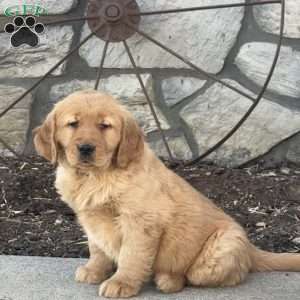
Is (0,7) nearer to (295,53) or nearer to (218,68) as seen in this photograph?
(218,68)

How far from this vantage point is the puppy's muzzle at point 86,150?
103 inches

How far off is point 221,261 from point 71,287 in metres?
0.62

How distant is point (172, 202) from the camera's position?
9.20 feet

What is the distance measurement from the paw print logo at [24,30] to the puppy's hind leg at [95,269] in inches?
82.1

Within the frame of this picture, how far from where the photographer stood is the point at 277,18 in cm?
454

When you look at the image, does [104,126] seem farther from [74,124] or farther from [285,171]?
[285,171]

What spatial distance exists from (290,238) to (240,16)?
1669mm

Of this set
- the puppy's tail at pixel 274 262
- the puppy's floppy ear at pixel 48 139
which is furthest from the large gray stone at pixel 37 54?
the puppy's tail at pixel 274 262

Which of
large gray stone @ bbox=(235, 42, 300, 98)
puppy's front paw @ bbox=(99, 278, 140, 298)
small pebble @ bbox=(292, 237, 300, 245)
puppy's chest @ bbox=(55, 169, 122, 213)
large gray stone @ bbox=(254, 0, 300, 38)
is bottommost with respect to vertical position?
small pebble @ bbox=(292, 237, 300, 245)

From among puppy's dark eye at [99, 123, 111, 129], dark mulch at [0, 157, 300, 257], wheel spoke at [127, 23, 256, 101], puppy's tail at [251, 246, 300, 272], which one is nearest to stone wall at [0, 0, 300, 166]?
wheel spoke at [127, 23, 256, 101]

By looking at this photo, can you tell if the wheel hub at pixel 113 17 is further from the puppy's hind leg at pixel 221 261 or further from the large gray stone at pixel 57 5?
the puppy's hind leg at pixel 221 261

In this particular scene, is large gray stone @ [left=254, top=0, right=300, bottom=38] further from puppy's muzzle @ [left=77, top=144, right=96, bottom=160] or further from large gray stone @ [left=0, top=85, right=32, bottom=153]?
puppy's muzzle @ [left=77, top=144, right=96, bottom=160]

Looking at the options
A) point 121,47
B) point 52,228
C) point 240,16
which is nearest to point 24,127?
point 121,47

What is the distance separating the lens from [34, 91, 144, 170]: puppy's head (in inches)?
104
